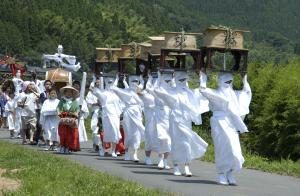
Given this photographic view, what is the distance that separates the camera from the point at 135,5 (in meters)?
192

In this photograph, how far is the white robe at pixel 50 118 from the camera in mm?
22359

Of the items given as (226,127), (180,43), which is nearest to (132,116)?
(180,43)

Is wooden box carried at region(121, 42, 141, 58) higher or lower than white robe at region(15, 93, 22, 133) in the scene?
higher

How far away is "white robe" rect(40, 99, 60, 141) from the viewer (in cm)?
2236

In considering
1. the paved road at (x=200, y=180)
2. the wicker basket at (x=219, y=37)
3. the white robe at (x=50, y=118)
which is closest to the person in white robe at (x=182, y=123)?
the paved road at (x=200, y=180)

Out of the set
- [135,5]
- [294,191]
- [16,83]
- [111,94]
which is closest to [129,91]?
[111,94]

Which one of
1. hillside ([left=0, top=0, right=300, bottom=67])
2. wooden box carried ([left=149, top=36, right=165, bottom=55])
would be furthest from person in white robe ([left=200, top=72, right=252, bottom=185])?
hillside ([left=0, top=0, right=300, bottom=67])

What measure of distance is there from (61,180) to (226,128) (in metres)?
3.07

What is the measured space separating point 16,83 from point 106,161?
44.5 feet

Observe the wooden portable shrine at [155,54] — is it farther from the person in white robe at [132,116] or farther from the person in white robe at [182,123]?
the person in white robe at [182,123]

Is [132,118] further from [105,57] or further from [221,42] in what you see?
[221,42]

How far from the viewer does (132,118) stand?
1966 centimetres

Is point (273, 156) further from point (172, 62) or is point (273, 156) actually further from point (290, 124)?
point (172, 62)

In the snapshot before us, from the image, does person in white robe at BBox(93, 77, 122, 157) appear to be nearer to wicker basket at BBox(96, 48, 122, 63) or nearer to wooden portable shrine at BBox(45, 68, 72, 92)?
wicker basket at BBox(96, 48, 122, 63)
